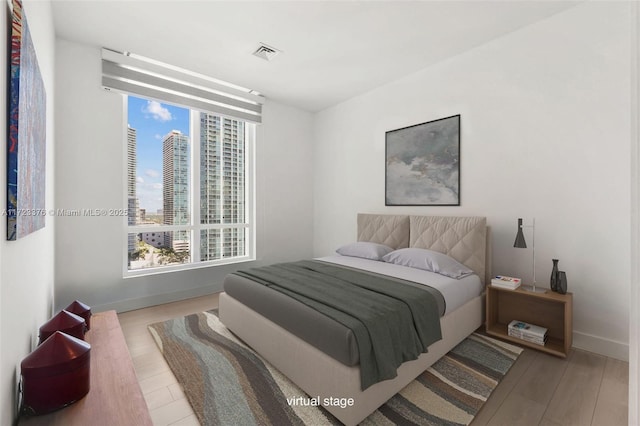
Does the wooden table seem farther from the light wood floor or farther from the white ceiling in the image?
the white ceiling

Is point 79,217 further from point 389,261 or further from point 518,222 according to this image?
point 518,222

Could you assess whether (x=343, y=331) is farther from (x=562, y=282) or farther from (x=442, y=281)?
(x=562, y=282)

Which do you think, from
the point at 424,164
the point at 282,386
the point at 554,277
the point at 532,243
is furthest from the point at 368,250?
the point at 282,386

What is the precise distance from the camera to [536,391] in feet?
6.04

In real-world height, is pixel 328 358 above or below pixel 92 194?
below

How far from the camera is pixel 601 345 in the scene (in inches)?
89.7

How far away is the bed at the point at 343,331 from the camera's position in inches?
61.7

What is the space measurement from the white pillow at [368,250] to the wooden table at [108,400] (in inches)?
93.9


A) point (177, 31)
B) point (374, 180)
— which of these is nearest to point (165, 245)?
point (177, 31)

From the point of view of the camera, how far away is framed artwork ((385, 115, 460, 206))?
10.4 feet

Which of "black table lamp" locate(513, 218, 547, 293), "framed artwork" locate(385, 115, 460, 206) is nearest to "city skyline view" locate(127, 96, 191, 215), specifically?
"framed artwork" locate(385, 115, 460, 206)

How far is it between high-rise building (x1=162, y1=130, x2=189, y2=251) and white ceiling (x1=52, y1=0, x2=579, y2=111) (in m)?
0.96

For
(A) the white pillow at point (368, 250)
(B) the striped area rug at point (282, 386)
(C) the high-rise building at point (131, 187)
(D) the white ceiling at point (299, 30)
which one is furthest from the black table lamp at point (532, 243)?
(C) the high-rise building at point (131, 187)

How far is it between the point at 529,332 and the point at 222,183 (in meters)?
3.87
